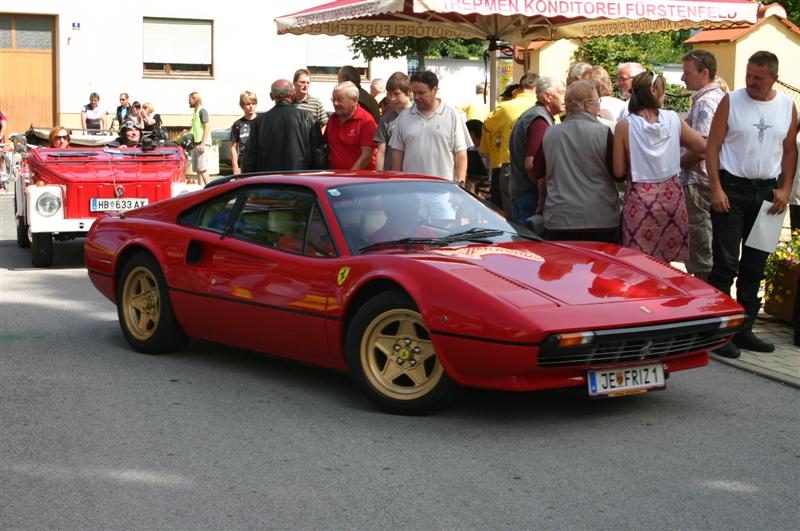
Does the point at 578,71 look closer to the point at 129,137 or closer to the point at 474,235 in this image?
the point at 474,235

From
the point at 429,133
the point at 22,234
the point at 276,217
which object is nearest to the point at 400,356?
the point at 276,217

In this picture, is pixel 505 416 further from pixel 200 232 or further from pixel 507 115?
pixel 507 115

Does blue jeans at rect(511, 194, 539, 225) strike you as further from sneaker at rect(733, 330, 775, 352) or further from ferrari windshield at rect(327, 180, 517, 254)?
ferrari windshield at rect(327, 180, 517, 254)

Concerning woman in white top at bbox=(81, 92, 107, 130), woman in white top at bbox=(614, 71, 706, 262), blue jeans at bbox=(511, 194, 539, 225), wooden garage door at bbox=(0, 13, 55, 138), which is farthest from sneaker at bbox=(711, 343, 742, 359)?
wooden garage door at bbox=(0, 13, 55, 138)

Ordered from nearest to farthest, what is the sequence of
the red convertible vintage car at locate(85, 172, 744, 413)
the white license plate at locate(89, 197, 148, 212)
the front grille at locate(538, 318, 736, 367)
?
the front grille at locate(538, 318, 736, 367)
the red convertible vintage car at locate(85, 172, 744, 413)
the white license plate at locate(89, 197, 148, 212)

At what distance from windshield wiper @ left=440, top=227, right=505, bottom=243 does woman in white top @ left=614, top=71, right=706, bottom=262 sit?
1295 mm

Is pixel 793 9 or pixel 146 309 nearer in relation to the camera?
pixel 146 309

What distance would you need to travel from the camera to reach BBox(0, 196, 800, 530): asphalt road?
4621 mm

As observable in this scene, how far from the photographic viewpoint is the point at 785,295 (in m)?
8.88

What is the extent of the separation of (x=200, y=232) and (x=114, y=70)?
2989 cm

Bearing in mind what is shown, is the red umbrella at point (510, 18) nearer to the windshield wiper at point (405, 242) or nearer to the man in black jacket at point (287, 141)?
the man in black jacket at point (287, 141)

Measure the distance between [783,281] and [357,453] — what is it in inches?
181

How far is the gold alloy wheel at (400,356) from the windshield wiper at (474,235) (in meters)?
0.77

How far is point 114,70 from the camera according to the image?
35938 millimetres
